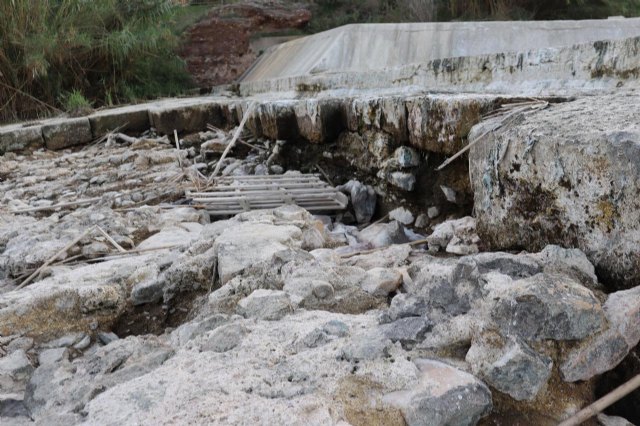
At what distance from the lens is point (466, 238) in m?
1.89

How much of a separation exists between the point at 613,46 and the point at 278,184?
79.4 inches

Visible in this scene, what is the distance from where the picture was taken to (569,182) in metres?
1.37

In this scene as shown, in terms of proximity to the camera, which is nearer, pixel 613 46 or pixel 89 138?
pixel 613 46

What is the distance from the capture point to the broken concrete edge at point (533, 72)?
209 centimetres

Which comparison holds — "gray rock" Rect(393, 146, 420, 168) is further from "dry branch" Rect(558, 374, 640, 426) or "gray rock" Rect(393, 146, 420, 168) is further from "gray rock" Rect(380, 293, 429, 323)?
"dry branch" Rect(558, 374, 640, 426)

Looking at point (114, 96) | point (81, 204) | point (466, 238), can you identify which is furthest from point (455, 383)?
point (114, 96)

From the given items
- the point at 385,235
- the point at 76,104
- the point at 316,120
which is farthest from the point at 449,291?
the point at 76,104

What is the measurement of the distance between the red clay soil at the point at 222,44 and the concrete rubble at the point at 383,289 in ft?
23.1

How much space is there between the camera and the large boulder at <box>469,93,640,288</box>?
123cm

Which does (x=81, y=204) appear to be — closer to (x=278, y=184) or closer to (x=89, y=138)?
(x=278, y=184)

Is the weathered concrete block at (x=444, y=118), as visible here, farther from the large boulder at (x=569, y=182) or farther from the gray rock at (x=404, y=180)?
the large boulder at (x=569, y=182)

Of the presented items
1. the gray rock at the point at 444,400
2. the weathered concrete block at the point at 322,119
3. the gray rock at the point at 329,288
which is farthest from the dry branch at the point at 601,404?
the weathered concrete block at the point at 322,119

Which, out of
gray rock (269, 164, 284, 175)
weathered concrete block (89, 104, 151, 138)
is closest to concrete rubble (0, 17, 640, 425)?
gray rock (269, 164, 284, 175)

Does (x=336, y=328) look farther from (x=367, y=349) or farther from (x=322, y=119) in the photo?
(x=322, y=119)
